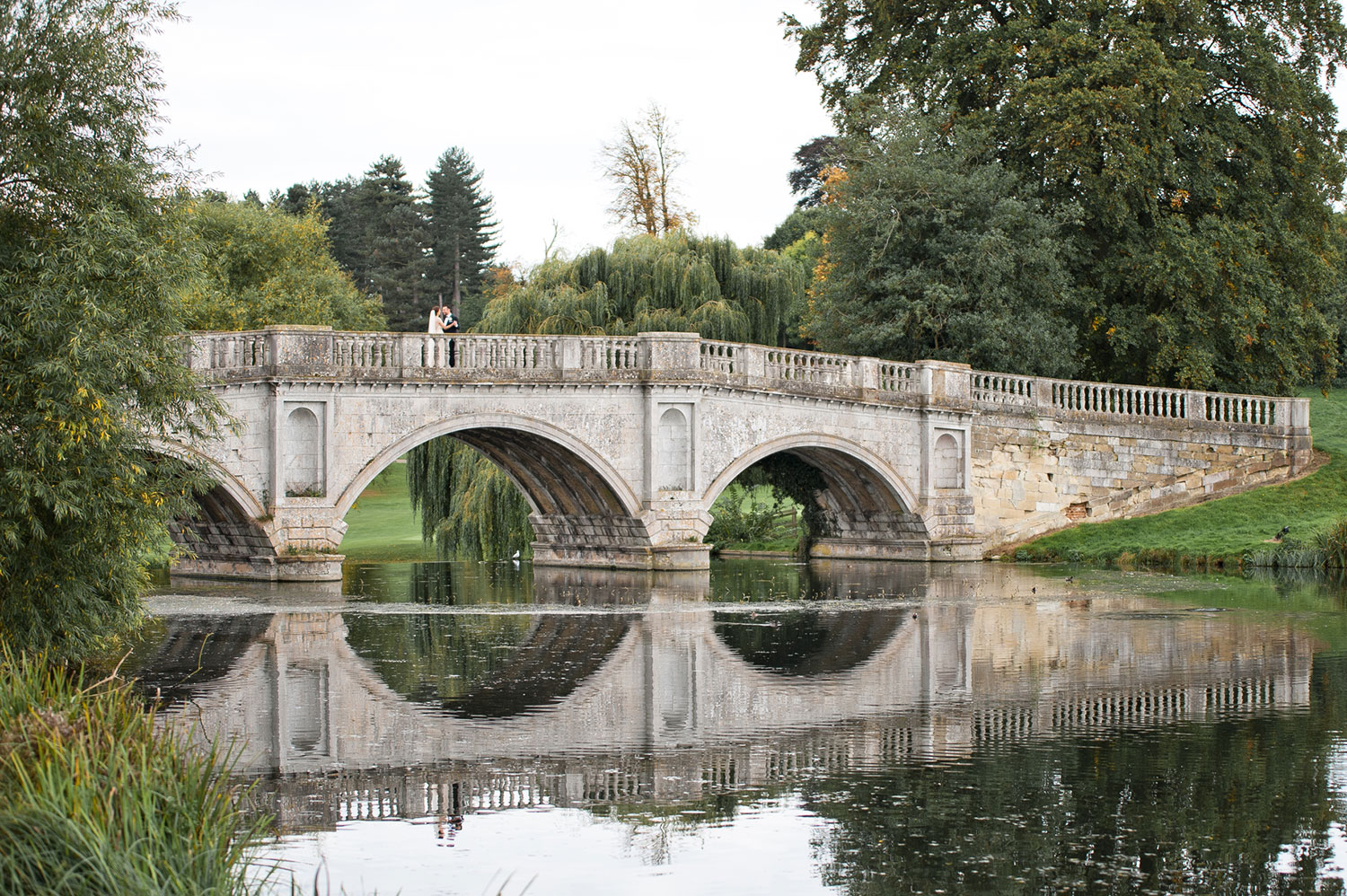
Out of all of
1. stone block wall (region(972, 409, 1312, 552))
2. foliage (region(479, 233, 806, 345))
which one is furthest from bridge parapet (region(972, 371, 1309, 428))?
foliage (region(479, 233, 806, 345))

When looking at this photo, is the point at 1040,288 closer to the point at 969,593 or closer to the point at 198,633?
the point at 969,593

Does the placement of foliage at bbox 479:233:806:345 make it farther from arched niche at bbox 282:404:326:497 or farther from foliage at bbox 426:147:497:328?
foliage at bbox 426:147:497:328

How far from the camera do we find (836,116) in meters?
34.4

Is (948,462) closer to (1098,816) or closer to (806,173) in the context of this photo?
(1098,816)

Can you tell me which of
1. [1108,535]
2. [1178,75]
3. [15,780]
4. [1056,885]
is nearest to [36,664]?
[15,780]

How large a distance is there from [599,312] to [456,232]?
40.0 m

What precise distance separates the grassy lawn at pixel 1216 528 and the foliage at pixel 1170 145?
281 centimetres

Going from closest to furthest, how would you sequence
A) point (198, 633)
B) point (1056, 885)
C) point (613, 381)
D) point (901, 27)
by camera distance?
point (1056, 885) → point (198, 633) → point (613, 381) → point (901, 27)

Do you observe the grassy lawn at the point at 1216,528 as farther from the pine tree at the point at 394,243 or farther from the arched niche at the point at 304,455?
the pine tree at the point at 394,243

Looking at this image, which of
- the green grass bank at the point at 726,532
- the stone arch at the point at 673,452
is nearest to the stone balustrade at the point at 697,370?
the stone arch at the point at 673,452

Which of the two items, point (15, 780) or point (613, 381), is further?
point (613, 381)

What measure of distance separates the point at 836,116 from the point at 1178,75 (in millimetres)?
7901

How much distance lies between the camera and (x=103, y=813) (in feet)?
18.7

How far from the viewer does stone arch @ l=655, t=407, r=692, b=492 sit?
993 inches
